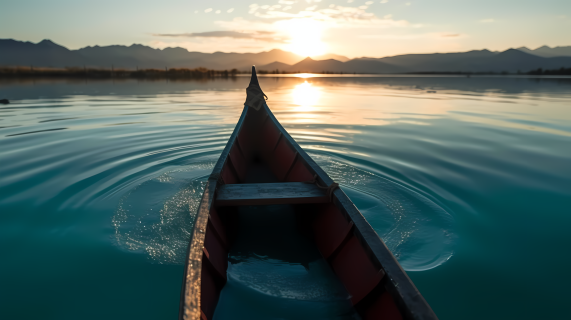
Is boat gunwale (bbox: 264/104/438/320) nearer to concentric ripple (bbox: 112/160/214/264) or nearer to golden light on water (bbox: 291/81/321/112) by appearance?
concentric ripple (bbox: 112/160/214/264)

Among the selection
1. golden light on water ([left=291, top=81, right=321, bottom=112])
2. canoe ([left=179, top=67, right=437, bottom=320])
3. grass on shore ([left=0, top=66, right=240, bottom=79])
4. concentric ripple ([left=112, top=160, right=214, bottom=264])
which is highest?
grass on shore ([left=0, top=66, right=240, bottom=79])

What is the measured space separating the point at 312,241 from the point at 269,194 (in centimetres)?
91

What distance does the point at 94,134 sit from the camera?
35.1 feet

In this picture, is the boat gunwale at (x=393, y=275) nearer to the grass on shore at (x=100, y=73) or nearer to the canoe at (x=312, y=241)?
the canoe at (x=312, y=241)

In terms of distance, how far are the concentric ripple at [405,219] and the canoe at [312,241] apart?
1063mm

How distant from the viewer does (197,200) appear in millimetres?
5871

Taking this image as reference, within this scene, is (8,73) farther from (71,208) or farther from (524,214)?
(524,214)

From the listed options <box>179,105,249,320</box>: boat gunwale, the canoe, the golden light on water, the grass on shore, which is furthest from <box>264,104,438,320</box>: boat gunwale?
the grass on shore

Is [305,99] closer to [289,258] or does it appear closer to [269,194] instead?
[269,194]

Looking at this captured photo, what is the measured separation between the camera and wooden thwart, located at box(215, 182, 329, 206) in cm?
406

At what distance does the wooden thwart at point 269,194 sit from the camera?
4062 mm

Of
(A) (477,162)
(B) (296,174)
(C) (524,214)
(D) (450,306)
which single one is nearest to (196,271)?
(D) (450,306)

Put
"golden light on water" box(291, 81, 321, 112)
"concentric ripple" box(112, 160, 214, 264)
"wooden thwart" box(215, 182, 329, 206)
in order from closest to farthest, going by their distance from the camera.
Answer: "wooden thwart" box(215, 182, 329, 206)
"concentric ripple" box(112, 160, 214, 264)
"golden light on water" box(291, 81, 321, 112)

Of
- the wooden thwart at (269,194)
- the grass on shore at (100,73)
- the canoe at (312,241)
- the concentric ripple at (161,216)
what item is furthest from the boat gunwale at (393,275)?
the grass on shore at (100,73)
